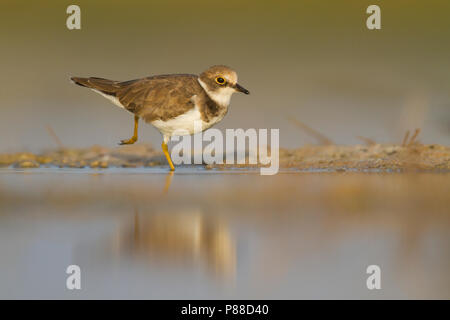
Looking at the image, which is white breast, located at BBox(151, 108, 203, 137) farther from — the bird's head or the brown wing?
the bird's head

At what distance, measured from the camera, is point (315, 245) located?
127 inches

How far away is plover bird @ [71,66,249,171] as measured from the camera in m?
6.54

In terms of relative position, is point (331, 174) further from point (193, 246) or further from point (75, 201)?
point (193, 246)

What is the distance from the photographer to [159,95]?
264 inches

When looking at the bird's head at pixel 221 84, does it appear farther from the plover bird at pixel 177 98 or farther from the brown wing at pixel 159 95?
the brown wing at pixel 159 95

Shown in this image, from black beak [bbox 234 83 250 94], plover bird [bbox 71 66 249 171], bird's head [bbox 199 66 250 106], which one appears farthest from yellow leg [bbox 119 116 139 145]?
black beak [bbox 234 83 250 94]

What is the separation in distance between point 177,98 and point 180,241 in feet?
11.1

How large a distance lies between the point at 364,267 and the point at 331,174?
144 inches

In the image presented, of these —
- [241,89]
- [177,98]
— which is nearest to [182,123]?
[177,98]

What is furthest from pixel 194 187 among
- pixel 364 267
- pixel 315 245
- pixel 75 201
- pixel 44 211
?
pixel 364 267

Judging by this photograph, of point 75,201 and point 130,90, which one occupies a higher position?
point 130,90

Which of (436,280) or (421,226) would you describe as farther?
(421,226)

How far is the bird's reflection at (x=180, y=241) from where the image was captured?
118 inches

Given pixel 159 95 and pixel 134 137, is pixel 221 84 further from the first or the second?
pixel 134 137
